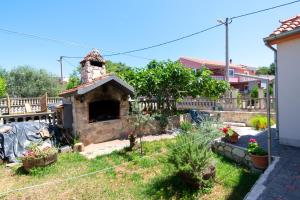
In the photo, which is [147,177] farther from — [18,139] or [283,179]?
[18,139]

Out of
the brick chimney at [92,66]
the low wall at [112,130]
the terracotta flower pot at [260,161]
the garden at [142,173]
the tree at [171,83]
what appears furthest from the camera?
the tree at [171,83]

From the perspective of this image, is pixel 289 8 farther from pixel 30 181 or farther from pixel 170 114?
pixel 30 181

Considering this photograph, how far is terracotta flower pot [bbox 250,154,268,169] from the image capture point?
18.6ft

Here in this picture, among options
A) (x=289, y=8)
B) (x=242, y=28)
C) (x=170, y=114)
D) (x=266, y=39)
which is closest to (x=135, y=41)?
(x=242, y=28)

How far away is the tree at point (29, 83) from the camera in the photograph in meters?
31.7

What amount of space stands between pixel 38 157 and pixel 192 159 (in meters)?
5.18

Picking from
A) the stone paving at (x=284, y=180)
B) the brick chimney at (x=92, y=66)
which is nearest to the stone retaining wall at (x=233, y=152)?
the stone paving at (x=284, y=180)

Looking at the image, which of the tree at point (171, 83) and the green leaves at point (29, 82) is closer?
the tree at point (171, 83)

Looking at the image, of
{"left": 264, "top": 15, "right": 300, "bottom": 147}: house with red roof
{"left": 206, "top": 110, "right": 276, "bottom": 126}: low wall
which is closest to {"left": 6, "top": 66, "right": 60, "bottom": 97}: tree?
{"left": 206, "top": 110, "right": 276, "bottom": 126}: low wall

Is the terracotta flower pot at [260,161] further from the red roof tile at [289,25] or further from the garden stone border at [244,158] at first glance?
the red roof tile at [289,25]

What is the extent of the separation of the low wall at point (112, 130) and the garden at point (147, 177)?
216 centimetres

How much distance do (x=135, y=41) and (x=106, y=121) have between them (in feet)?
57.3

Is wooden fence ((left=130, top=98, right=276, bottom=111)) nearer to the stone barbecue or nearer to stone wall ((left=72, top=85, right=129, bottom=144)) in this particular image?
stone wall ((left=72, top=85, right=129, bottom=144))

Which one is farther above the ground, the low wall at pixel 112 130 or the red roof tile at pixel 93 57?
the red roof tile at pixel 93 57
